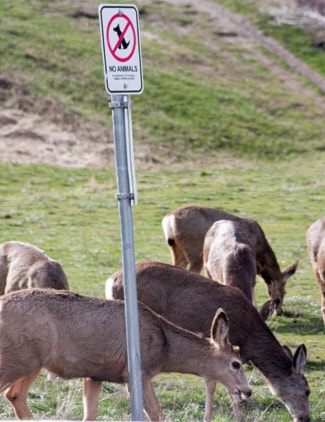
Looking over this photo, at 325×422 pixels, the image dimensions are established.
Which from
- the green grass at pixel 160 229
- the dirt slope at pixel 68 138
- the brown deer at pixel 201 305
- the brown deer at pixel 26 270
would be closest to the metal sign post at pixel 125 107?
the green grass at pixel 160 229

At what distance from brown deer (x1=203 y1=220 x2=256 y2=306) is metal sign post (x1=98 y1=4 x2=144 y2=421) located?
6.64 meters

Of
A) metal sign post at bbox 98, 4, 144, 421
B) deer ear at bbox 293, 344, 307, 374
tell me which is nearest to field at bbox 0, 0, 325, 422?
deer ear at bbox 293, 344, 307, 374

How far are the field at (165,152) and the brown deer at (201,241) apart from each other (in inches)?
21.9

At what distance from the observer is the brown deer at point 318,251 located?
48.8 ft

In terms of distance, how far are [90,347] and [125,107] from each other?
2861 mm

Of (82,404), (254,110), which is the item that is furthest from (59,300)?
(254,110)

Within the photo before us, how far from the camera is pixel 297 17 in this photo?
55.6 m

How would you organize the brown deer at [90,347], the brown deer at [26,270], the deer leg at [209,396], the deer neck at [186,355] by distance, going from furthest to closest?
the brown deer at [26,270]
the deer leg at [209,396]
the deer neck at [186,355]
the brown deer at [90,347]

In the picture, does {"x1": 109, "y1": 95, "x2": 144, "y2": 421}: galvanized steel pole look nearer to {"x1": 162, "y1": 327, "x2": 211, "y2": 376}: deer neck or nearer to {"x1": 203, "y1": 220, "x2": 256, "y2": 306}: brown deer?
{"x1": 162, "y1": 327, "x2": 211, "y2": 376}: deer neck

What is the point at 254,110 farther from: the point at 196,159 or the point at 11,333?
the point at 11,333

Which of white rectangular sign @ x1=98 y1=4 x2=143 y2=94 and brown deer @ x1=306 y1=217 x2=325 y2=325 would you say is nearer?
white rectangular sign @ x1=98 y1=4 x2=143 y2=94

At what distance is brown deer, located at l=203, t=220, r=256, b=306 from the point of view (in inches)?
537

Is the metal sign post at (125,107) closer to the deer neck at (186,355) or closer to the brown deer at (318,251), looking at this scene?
the deer neck at (186,355)

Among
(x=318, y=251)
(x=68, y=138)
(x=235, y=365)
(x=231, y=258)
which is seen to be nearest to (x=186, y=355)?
(x=235, y=365)
